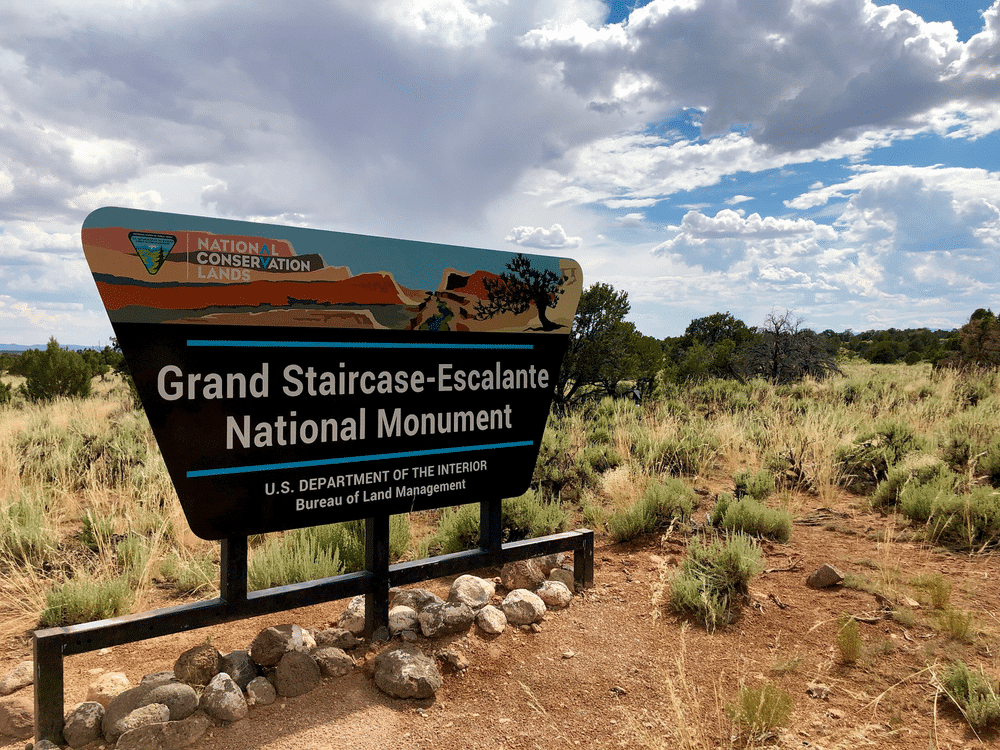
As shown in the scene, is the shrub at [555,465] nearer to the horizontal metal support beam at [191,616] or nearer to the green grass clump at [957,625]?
the horizontal metal support beam at [191,616]

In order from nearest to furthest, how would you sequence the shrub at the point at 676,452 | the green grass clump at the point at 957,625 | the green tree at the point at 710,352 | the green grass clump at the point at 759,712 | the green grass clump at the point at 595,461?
1. the green grass clump at the point at 759,712
2. the green grass clump at the point at 957,625
3. the green grass clump at the point at 595,461
4. the shrub at the point at 676,452
5. the green tree at the point at 710,352

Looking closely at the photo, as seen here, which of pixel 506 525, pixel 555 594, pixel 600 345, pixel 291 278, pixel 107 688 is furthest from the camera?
pixel 600 345

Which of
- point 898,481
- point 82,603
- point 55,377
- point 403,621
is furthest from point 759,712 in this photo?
point 55,377

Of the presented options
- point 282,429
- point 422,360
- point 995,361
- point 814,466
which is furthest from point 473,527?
point 995,361

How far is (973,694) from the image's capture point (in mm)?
3238

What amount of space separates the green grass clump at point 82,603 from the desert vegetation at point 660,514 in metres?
0.01

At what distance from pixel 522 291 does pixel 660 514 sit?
2758 millimetres

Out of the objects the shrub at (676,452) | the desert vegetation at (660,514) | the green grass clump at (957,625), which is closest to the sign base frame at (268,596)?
the desert vegetation at (660,514)

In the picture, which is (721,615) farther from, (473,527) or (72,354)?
(72,354)

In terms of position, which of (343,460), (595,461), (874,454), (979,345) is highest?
(979,345)

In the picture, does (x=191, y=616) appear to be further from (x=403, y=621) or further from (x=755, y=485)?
(x=755, y=485)

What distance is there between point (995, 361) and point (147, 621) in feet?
83.0

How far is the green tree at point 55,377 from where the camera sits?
671 inches

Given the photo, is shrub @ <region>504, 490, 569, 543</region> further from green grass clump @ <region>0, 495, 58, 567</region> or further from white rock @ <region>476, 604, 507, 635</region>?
green grass clump @ <region>0, 495, 58, 567</region>
